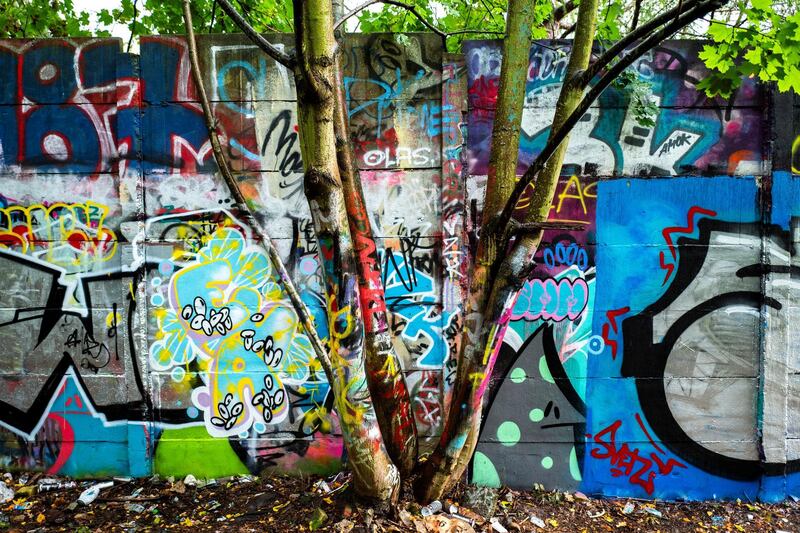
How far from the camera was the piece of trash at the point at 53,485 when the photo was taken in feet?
12.5

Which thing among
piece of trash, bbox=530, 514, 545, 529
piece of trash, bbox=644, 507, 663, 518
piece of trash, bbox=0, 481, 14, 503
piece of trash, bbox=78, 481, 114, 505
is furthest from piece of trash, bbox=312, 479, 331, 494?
piece of trash, bbox=644, 507, 663, 518

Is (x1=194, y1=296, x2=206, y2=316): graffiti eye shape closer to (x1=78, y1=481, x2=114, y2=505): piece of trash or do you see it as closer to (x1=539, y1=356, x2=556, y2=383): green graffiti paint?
(x1=78, y1=481, x2=114, y2=505): piece of trash

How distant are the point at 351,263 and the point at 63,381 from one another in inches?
106

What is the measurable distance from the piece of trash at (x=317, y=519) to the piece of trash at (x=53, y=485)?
201 centimetres

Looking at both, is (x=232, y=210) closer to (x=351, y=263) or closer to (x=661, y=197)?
(x=351, y=263)

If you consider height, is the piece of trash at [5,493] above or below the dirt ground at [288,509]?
above

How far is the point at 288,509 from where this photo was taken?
349 centimetres

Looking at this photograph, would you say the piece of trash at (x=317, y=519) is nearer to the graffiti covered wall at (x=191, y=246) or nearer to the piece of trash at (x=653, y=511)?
the graffiti covered wall at (x=191, y=246)

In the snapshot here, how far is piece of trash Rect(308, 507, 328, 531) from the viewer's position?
3162 mm

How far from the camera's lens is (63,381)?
3.93 metres

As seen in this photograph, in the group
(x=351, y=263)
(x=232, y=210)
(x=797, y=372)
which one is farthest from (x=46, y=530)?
(x=797, y=372)

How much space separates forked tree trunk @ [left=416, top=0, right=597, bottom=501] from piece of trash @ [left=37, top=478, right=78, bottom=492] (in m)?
2.84

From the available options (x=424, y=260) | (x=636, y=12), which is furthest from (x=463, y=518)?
(x=636, y=12)

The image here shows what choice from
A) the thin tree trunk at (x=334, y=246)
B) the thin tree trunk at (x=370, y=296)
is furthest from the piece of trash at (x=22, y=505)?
the thin tree trunk at (x=370, y=296)
